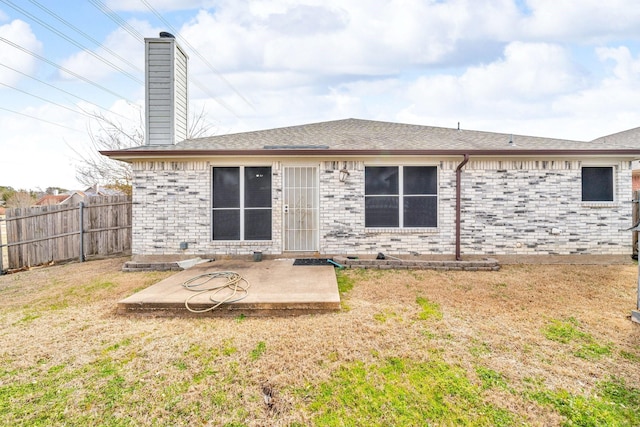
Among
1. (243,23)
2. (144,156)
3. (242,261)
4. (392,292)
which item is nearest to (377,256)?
(392,292)

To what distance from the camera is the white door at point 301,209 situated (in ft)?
23.7

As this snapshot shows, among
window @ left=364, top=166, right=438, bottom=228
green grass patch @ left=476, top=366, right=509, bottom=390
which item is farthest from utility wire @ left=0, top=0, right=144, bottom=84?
green grass patch @ left=476, top=366, right=509, bottom=390

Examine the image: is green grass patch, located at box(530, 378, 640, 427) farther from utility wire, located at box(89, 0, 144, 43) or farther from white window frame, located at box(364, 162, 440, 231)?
utility wire, located at box(89, 0, 144, 43)

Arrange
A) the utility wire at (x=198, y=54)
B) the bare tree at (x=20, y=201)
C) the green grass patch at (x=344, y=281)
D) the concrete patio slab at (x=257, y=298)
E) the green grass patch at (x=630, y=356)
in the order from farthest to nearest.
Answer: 1. the bare tree at (x=20, y=201)
2. the utility wire at (x=198, y=54)
3. the green grass patch at (x=344, y=281)
4. the concrete patio slab at (x=257, y=298)
5. the green grass patch at (x=630, y=356)

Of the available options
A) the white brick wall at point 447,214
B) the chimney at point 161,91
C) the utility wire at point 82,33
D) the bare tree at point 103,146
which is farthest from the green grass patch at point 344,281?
the bare tree at point 103,146

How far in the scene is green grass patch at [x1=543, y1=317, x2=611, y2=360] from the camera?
311cm

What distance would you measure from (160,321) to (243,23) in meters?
12.9

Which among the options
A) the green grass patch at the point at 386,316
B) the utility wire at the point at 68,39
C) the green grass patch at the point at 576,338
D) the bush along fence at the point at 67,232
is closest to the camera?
the green grass patch at the point at 576,338

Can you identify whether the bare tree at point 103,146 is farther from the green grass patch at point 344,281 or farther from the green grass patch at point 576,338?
the green grass patch at point 576,338

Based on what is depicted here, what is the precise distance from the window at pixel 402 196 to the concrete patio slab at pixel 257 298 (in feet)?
7.80

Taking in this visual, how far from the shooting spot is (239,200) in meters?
7.20

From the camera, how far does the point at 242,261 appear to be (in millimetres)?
6930

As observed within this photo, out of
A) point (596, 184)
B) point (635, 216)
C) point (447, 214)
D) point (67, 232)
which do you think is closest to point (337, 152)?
point (447, 214)

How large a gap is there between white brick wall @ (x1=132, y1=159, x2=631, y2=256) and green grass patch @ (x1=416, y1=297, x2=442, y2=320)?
260 cm
